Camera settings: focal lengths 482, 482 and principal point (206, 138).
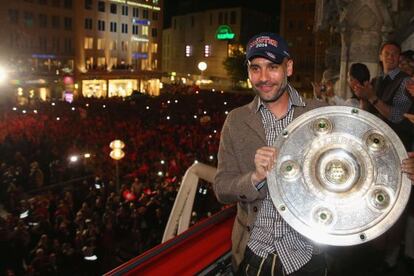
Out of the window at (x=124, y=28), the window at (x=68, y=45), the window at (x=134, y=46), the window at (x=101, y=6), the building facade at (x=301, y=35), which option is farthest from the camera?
the window at (x=134, y=46)

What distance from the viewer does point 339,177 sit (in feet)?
8.46

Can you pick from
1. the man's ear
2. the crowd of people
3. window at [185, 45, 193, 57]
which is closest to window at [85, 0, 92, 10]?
window at [185, 45, 193, 57]

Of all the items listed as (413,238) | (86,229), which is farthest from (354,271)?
(86,229)

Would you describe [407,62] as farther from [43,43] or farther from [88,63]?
[88,63]

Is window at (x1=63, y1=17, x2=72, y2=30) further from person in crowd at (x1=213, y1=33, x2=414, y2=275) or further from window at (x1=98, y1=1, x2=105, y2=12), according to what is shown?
person in crowd at (x1=213, y1=33, x2=414, y2=275)

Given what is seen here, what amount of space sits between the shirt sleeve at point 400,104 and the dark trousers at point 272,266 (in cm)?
174

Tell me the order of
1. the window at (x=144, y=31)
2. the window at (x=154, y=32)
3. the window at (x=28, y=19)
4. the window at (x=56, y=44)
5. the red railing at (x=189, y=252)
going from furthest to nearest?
1. the window at (x=154, y=32)
2. the window at (x=144, y=31)
3. the window at (x=56, y=44)
4. the window at (x=28, y=19)
5. the red railing at (x=189, y=252)

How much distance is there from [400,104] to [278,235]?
2140 mm

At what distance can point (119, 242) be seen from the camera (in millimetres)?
12438

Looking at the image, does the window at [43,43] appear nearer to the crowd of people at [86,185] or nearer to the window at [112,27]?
the window at [112,27]

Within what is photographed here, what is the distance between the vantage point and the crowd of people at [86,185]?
10.9 meters

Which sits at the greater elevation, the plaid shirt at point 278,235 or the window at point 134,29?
the window at point 134,29

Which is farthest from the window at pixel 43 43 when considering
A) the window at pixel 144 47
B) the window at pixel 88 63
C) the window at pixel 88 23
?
the window at pixel 144 47

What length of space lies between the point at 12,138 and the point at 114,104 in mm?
15526
